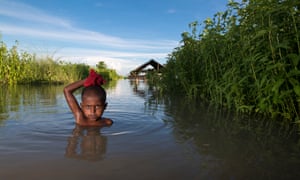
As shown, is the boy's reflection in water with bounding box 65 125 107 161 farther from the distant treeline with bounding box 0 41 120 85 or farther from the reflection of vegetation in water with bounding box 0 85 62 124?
the distant treeline with bounding box 0 41 120 85

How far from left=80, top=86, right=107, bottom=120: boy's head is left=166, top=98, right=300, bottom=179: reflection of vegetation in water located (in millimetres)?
1070

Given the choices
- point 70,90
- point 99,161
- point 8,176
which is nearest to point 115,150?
point 99,161

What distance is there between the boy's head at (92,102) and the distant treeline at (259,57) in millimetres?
2179

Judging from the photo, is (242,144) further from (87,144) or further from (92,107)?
(92,107)

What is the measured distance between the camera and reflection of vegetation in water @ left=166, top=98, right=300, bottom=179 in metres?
A: 1.80

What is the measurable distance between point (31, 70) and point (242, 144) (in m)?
15.1

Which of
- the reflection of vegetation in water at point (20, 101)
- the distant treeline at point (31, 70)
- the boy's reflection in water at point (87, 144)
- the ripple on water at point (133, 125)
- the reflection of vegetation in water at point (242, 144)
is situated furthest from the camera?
the distant treeline at point (31, 70)

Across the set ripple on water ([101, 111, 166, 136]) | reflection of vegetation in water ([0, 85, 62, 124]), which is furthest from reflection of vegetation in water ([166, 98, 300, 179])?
reflection of vegetation in water ([0, 85, 62, 124])

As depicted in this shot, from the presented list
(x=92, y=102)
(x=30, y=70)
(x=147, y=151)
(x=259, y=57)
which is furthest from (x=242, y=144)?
(x=30, y=70)

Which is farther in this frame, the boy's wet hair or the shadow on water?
the boy's wet hair

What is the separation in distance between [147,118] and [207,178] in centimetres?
242

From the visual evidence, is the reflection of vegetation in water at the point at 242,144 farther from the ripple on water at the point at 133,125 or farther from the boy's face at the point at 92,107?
the boy's face at the point at 92,107

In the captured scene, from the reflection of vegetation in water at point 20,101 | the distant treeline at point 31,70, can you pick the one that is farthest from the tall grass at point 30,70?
the reflection of vegetation in water at point 20,101

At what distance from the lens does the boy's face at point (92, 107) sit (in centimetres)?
311
